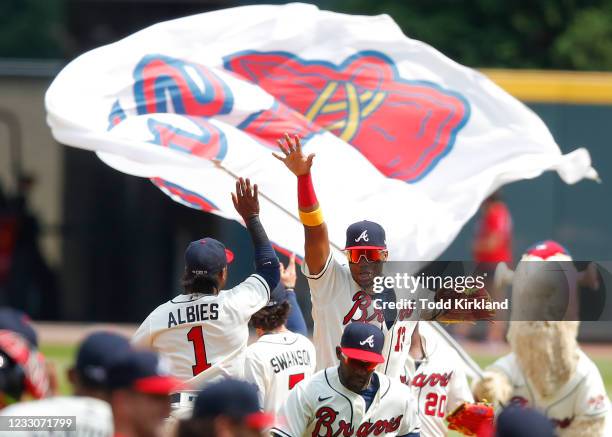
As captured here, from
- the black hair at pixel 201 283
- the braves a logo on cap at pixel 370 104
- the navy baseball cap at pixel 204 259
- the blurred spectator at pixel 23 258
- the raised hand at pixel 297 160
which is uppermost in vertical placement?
the braves a logo on cap at pixel 370 104

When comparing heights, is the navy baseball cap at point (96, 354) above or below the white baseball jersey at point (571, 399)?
above

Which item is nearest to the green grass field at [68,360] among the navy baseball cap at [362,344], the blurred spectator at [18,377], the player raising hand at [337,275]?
the player raising hand at [337,275]

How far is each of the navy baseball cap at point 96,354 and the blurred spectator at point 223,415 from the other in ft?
1.51

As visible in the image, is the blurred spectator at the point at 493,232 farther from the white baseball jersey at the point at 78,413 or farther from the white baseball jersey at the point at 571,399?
the white baseball jersey at the point at 78,413

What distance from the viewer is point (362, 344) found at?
6.53 metres

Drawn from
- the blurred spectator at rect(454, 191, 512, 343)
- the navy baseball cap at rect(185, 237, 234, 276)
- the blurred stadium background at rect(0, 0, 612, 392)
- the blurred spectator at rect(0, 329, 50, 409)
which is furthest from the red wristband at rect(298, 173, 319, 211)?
the blurred stadium background at rect(0, 0, 612, 392)

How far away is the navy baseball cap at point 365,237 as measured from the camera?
7.34 meters

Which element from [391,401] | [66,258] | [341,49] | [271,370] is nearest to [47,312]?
[66,258]

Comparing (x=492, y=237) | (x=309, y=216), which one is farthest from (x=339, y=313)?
(x=492, y=237)

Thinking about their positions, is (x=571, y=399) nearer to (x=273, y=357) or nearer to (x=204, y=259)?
(x=273, y=357)

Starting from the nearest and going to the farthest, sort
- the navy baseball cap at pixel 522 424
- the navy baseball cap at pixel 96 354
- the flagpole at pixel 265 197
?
1. the navy baseball cap at pixel 522 424
2. the navy baseball cap at pixel 96 354
3. the flagpole at pixel 265 197

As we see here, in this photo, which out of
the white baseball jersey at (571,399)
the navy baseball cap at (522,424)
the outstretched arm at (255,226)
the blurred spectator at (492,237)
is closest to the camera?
the navy baseball cap at (522,424)

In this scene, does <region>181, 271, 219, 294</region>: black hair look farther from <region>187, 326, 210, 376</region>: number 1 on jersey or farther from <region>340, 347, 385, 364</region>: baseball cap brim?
<region>340, 347, 385, 364</region>: baseball cap brim

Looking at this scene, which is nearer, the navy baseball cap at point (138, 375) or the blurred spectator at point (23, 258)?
the navy baseball cap at point (138, 375)
